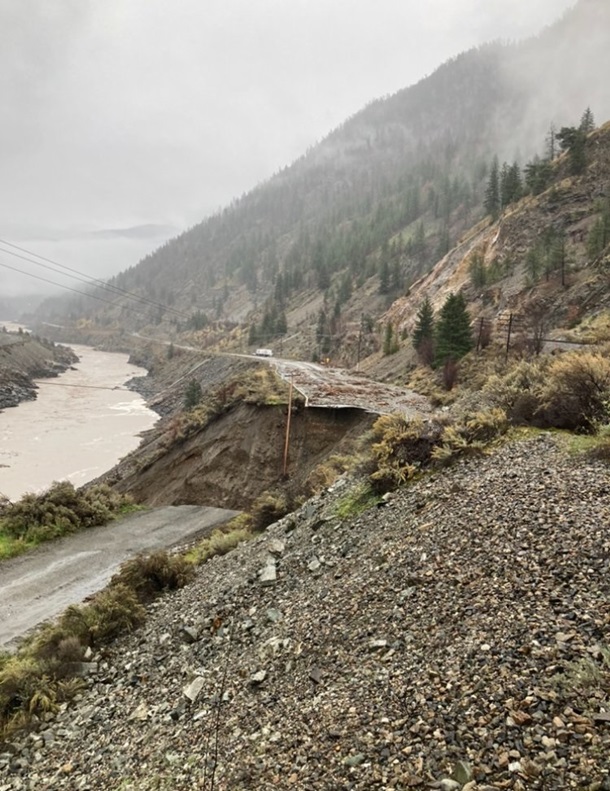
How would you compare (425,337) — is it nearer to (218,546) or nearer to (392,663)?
(218,546)

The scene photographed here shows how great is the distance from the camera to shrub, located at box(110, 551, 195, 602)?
37.9 ft

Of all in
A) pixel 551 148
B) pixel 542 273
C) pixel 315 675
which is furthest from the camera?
pixel 551 148

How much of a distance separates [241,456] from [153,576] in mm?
13101

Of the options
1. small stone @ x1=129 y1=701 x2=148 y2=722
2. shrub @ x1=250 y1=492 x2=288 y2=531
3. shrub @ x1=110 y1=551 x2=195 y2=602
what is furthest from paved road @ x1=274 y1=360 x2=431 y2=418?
small stone @ x1=129 y1=701 x2=148 y2=722

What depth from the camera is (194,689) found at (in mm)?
6797

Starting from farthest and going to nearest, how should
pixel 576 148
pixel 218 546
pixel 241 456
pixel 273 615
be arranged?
pixel 576 148
pixel 241 456
pixel 218 546
pixel 273 615

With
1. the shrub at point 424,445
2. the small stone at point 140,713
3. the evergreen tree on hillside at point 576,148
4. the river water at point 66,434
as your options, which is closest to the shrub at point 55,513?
the small stone at point 140,713

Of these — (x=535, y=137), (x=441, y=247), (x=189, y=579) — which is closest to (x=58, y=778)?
(x=189, y=579)

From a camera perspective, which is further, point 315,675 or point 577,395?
point 577,395

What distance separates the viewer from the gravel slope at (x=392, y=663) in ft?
13.4

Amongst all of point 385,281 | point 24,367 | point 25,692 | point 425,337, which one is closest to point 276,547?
point 25,692

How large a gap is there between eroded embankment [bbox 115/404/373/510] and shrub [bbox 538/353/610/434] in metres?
11.0

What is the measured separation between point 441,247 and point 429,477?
115 metres

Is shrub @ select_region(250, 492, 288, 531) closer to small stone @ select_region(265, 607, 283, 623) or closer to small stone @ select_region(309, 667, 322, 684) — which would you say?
small stone @ select_region(265, 607, 283, 623)
